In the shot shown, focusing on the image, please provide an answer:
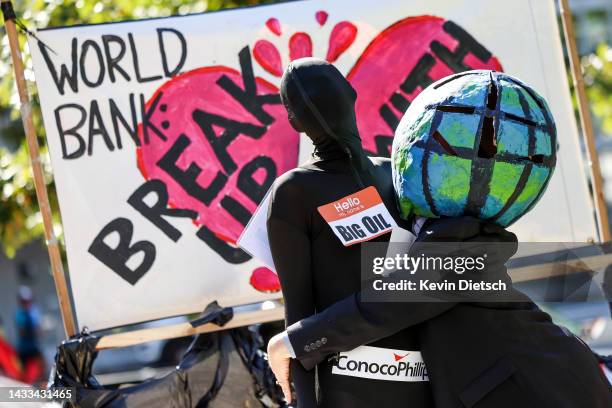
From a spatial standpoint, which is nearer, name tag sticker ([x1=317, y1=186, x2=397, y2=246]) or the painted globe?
the painted globe

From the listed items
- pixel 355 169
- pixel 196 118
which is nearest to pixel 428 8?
pixel 196 118

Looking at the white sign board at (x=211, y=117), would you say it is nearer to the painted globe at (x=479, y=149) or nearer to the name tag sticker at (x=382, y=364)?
the name tag sticker at (x=382, y=364)

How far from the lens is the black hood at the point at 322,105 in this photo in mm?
2223

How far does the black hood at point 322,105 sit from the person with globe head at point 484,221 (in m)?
0.32

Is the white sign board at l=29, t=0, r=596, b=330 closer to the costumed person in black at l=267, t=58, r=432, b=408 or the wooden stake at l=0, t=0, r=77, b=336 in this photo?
the wooden stake at l=0, t=0, r=77, b=336

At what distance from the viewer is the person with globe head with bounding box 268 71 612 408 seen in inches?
69.9

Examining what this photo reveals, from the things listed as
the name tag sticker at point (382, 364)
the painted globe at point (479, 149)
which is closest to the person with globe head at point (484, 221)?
the painted globe at point (479, 149)

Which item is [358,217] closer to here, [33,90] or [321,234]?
[321,234]

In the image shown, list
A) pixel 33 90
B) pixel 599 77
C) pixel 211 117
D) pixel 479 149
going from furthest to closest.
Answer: pixel 599 77 → pixel 33 90 → pixel 211 117 → pixel 479 149

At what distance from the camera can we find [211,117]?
3.50m

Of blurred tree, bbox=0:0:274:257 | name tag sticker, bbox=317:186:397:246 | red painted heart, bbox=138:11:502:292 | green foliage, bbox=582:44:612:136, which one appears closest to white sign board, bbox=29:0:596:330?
red painted heart, bbox=138:11:502:292

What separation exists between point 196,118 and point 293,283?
58.7 inches

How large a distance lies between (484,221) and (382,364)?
0.49 m

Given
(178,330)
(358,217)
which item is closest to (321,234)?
(358,217)
